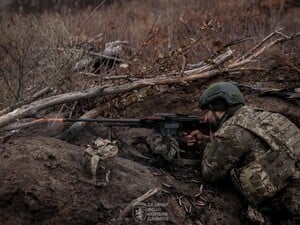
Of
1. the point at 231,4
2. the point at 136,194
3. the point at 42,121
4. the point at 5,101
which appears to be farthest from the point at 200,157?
the point at 231,4

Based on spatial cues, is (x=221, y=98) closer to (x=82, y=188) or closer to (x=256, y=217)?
(x=256, y=217)

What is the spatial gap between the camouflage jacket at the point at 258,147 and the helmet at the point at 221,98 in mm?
162

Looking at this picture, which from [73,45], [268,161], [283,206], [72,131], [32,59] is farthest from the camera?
[73,45]

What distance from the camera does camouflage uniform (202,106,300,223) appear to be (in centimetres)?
439

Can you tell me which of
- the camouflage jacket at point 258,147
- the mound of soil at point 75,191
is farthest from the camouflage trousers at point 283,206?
the mound of soil at point 75,191

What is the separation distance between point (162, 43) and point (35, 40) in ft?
6.09

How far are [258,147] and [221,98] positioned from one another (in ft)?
1.78

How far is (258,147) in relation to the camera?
14.5 feet

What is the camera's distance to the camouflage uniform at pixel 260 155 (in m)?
4.39

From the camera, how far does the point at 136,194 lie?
432cm

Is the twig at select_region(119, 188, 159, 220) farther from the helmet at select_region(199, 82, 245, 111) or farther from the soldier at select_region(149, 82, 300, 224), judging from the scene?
the helmet at select_region(199, 82, 245, 111)

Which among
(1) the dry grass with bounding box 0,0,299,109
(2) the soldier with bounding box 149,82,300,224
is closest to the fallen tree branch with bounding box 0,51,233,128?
(1) the dry grass with bounding box 0,0,299,109

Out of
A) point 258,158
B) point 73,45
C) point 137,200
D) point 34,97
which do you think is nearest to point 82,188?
point 137,200

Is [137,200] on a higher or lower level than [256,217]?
higher
